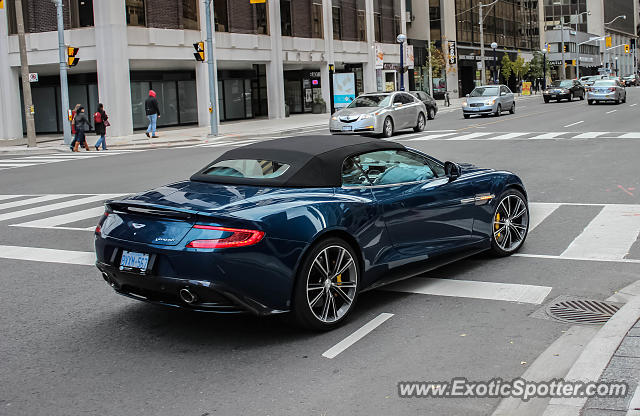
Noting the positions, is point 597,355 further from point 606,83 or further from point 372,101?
point 606,83

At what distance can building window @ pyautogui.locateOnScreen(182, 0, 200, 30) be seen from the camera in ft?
132

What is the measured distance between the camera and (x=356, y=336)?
582 centimetres

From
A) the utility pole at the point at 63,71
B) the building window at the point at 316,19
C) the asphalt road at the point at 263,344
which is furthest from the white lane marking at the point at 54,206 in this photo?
the building window at the point at 316,19

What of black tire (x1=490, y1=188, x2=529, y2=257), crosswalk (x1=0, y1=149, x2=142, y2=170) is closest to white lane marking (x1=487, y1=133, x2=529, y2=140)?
crosswalk (x1=0, y1=149, x2=142, y2=170)

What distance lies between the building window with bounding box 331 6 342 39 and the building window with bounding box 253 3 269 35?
30.0 ft

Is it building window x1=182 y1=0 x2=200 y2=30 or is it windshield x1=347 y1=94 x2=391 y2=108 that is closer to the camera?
windshield x1=347 y1=94 x2=391 y2=108

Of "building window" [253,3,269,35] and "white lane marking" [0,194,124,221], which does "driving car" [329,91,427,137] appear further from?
"building window" [253,3,269,35]

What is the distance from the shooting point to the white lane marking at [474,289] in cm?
676

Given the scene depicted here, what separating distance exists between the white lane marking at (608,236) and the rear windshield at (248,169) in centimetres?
364

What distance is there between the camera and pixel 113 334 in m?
6.02

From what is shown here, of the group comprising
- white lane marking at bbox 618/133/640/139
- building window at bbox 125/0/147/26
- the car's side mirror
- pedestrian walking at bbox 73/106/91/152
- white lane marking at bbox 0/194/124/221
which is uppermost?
building window at bbox 125/0/147/26

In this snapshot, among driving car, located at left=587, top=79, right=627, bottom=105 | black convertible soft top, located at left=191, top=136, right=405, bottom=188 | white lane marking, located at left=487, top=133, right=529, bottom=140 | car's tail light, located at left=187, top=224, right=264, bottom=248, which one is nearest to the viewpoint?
car's tail light, located at left=187, top=224, right=264, bottom=248

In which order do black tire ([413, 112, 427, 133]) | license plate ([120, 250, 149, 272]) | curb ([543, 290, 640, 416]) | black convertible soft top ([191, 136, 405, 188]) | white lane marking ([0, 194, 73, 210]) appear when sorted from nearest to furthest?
curb ([543, 290, 640, 416]) < license plate ([120, 250, 149, 272]) < black convertible soft top ([191, 136, 405, 188]) < white lane marking ([0, 194, 73, 210]) < black tire ([413, 112, 427, 133])

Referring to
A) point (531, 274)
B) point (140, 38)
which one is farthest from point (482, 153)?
point (140, 38)
